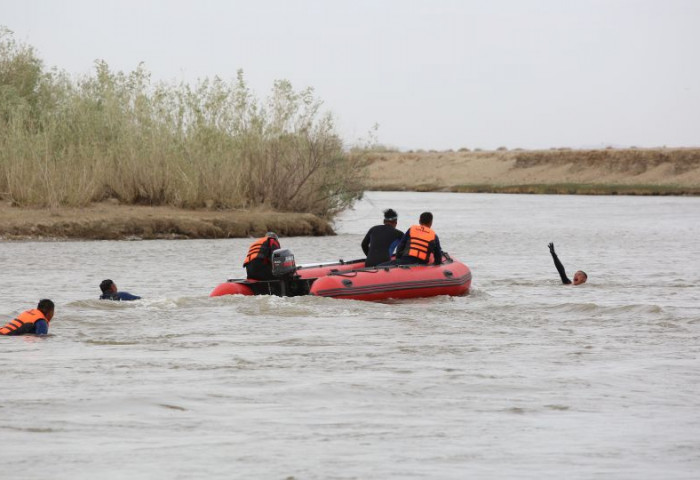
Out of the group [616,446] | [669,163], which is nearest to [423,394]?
[616,446]

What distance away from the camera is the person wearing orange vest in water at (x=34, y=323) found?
12.8m

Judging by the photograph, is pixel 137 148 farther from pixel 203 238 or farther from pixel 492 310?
pixel 492 310

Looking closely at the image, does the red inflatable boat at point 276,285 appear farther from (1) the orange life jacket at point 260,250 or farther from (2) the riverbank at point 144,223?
(2) the riverbank at point 144,223

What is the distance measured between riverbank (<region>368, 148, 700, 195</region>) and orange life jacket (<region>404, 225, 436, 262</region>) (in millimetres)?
62242

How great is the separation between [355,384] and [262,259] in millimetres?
6135

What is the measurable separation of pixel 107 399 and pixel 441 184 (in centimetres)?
8546

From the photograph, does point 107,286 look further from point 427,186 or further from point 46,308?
point 427,186

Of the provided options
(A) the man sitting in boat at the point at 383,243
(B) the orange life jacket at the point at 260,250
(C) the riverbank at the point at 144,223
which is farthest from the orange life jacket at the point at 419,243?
(C) the riverbank at the point at 144,223

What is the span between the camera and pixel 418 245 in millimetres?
16938

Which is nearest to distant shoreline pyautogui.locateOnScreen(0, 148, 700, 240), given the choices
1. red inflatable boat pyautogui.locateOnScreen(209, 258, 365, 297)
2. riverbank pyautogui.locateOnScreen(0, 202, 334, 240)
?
riverbank pyautogui.locateOnScreen(0, 202, 334, 240)

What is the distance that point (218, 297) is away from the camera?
16.1m

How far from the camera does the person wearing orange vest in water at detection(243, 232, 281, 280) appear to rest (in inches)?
640

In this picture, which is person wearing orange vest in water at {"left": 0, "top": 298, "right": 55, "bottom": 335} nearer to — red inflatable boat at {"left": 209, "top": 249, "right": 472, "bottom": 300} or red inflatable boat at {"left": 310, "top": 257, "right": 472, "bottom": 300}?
red inflatable boat at {"left": 209, "top": 249, "right": 472, "bottom": 300}

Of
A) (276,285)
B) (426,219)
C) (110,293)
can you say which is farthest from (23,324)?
(426,219)
